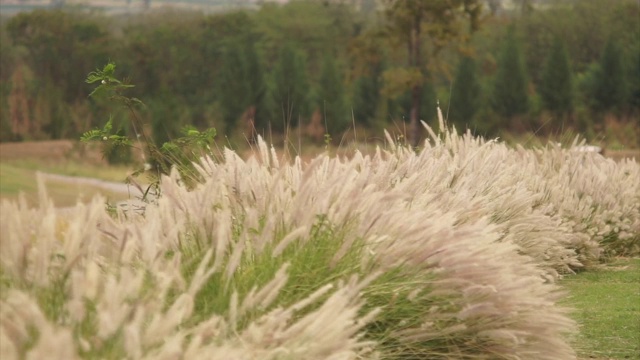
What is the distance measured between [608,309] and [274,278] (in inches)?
205

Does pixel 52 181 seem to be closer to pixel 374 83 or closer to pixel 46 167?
pixel 46 167

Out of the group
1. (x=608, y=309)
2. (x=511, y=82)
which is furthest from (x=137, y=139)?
(x=511, y=82)

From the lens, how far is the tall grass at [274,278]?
11.2ft

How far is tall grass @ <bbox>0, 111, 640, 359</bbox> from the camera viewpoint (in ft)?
11.2

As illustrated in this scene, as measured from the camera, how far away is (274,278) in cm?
416

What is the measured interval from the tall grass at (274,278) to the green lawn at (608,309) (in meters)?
1.20

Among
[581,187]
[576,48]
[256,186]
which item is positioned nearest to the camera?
[256,186]

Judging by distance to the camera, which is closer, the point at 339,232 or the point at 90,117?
the point at 339,232

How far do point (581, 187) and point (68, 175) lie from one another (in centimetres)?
2801

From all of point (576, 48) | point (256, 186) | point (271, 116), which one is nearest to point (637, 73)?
point (271, 116)

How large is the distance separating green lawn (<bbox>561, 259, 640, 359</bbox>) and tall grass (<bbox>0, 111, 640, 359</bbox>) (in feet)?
3.93

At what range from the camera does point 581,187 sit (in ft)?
38.6

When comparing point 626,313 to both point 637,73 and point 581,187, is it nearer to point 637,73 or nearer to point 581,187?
point 581,187

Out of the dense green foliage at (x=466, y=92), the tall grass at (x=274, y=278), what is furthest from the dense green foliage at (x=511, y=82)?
the tall grass at (x=274, y=278)
